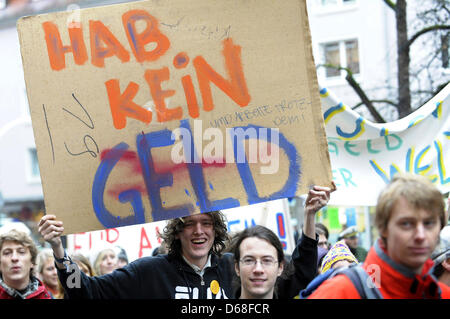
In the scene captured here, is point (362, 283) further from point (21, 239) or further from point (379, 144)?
point (21, 239)

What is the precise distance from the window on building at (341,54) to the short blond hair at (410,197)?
13679 millimetres

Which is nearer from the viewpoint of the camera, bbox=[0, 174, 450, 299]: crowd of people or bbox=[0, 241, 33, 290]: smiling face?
bbox=[0, 174, 450, 299]: crowd of people

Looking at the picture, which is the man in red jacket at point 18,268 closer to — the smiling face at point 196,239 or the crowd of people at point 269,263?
the crowd of people at point 269,263

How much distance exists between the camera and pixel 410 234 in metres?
2.02

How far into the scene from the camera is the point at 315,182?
126 inches

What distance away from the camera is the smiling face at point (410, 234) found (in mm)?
2018

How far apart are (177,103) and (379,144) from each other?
186 cm

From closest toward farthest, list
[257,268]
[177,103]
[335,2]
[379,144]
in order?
[257,268] < [177,103] < [379,144] < [335,2]

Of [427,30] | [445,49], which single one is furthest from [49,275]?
[445,49]

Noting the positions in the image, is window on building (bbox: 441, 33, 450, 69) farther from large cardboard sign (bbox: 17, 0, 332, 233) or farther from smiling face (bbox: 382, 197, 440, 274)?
smiling face (bbox: 382, 197, 440, 274)

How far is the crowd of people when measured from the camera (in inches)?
80.2

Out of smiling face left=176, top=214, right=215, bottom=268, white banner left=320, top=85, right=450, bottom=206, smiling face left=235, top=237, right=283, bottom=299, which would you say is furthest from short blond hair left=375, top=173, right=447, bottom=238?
white banner left=320, top=85, right=450, bottom=206

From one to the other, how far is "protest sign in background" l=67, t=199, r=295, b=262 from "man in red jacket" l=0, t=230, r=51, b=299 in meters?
2.58
